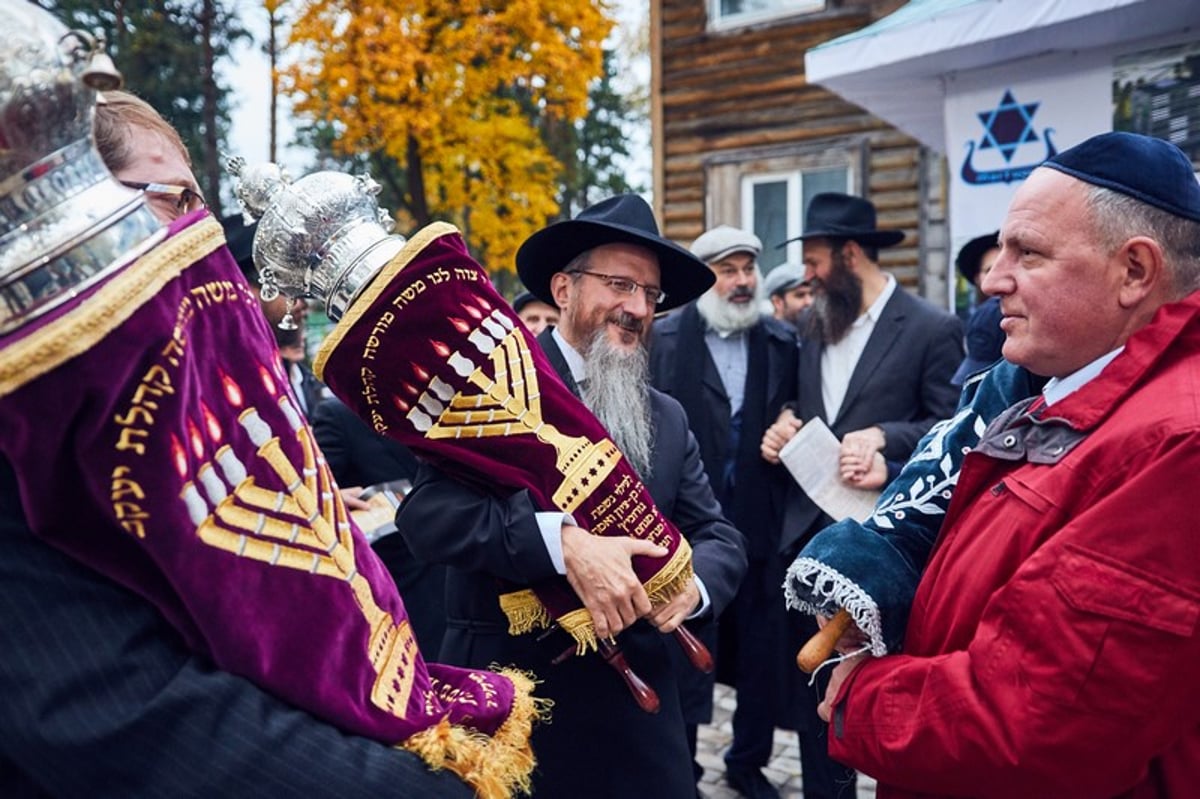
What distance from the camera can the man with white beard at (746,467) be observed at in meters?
4.16

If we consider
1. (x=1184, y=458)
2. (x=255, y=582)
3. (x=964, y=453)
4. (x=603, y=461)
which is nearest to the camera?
(x=255, y=582)

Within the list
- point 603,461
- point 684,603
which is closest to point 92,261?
point 603,461

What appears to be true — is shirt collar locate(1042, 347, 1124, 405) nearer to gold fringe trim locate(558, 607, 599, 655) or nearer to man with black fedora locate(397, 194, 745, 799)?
man with black fedora locate(397, 194, 745, 799)

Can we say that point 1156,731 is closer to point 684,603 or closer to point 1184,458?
point 1184,458

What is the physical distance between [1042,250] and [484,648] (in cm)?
156

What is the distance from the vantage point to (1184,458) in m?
1.28

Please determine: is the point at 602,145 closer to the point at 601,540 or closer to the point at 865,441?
the point at 865,441

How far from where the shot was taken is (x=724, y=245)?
16.4 feet

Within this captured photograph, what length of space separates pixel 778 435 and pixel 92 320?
11.4ft

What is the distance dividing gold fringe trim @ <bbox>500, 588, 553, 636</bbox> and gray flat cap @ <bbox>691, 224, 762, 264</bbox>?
3.16 m

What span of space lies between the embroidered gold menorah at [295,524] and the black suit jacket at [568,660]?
2.73 feet

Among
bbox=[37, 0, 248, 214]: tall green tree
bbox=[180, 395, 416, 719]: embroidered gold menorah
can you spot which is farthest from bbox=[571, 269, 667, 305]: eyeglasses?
bbox=[37, 0, 248, 214]: tall green tree

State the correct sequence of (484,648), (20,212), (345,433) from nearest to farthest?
1. (20,212)
2. (484,648)
3. (345,433)

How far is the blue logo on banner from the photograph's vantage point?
5.37 meters
